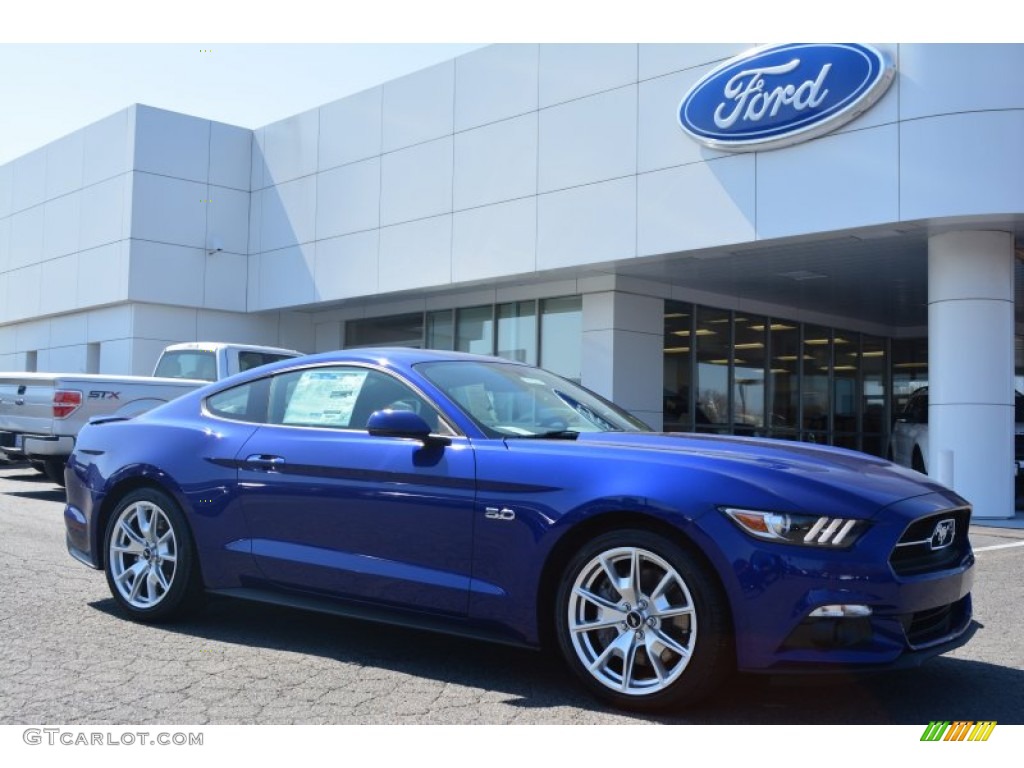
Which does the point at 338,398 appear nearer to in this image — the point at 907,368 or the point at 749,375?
the point at 749,375

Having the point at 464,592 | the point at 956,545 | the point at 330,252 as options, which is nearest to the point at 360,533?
the point at 464,592

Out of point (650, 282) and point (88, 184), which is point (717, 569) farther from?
point (88, 184)

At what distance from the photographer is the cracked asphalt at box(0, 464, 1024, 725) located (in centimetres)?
395

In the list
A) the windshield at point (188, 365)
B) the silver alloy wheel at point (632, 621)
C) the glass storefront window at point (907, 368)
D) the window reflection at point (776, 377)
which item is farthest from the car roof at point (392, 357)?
the glass storefront window at point (907, 368)

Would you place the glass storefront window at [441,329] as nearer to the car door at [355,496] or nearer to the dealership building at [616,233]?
the dealership building at [616,233]

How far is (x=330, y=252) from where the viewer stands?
20.4 m

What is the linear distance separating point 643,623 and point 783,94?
10.8 metres

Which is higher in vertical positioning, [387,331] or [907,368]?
[387,331]

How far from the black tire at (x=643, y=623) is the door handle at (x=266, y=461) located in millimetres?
1695

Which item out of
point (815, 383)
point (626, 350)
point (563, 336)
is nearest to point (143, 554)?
point (626, 350)

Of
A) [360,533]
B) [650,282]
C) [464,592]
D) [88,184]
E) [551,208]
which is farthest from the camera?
[88,184]

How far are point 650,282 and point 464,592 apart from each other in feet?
44.3

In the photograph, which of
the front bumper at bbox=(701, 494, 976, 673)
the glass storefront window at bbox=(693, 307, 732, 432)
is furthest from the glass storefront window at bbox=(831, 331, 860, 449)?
the front bumper at bbox=(701, 494, 976, 673)

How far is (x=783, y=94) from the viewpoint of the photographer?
43.4ft
